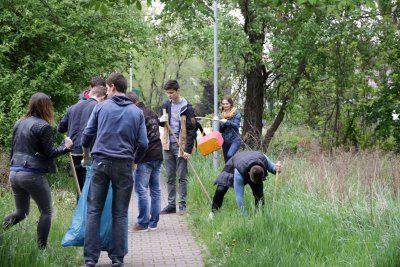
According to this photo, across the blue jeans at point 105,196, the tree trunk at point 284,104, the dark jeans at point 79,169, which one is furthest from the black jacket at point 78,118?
the tree trunk at point 284,104

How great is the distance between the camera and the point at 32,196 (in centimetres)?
748

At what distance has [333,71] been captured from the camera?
824 inches

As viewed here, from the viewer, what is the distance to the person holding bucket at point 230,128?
42.8 feet

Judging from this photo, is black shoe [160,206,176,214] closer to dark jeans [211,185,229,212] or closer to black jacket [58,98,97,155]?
dark jeans [211,185,229,212]

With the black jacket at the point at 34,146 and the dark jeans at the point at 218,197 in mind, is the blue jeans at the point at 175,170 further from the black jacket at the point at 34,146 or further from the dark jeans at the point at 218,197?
the black jacket at the point at 34,146

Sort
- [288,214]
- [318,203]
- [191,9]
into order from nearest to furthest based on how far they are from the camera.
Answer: [288,214]
[318,203]
[191,9]

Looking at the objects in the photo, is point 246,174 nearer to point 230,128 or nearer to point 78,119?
point 78,119

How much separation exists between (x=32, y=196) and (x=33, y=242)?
538mm

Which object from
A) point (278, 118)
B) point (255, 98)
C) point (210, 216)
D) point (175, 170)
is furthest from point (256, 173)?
point (278, 118)

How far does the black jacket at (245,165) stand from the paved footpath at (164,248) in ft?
2.74

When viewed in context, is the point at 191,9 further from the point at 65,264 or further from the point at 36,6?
the point at 36,6

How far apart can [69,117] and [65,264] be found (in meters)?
2.54

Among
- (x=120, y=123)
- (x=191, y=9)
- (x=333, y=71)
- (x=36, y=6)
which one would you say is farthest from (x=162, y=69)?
(x=120, y=123)

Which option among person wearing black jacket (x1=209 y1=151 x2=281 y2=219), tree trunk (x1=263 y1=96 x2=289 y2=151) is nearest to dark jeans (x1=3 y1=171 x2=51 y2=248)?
person wearing black jacket (x1=209 y1=151 x2=281 y2=219)
